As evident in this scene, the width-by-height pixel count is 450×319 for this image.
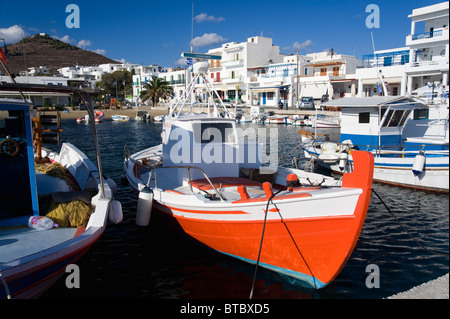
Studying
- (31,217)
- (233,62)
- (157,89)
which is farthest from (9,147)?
(233,62)

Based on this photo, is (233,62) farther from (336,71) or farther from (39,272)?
(39,272)

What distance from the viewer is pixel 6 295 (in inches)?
206

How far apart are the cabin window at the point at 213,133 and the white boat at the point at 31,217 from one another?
2927 millimetres

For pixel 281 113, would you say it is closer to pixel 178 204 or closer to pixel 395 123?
pixel 395 123

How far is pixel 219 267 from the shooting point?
7.76 metres

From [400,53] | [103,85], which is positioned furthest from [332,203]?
[103,85]

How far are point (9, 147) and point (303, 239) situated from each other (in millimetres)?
6434

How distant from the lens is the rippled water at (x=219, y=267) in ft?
22.5

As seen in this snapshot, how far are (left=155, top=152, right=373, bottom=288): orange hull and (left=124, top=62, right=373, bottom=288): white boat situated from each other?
17 millimetres

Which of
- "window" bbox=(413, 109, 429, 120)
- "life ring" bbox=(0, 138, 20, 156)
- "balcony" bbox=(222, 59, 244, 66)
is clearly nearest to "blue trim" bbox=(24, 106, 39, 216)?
"life ring" bbox=(0, 138, 20, 156)

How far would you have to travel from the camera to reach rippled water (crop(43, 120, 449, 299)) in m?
6.86

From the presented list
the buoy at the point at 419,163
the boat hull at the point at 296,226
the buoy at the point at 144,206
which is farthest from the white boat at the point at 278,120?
the boat hull at the point at 296,226

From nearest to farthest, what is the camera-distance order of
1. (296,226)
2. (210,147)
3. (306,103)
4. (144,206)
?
(296,226) → (144,206) → (210,147) → (306,103)

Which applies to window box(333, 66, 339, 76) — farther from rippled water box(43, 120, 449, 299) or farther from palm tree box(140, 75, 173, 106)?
rippled water box(43, 120, 449, 299)
